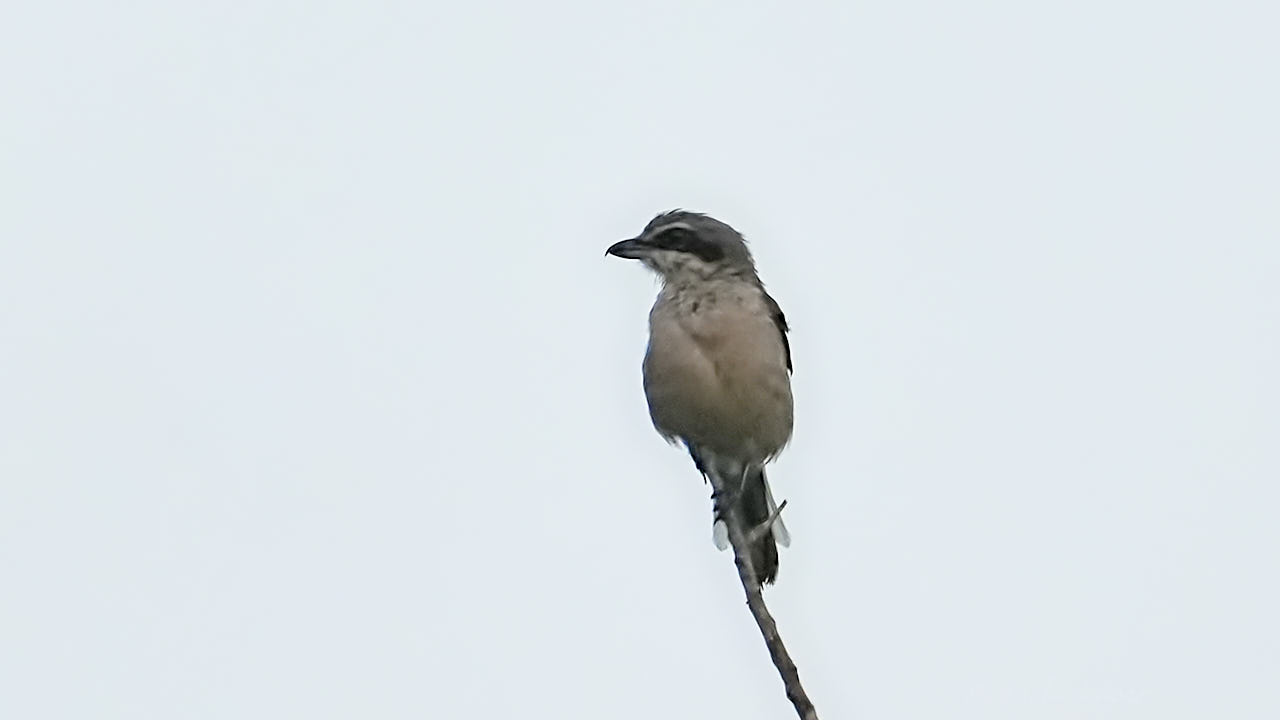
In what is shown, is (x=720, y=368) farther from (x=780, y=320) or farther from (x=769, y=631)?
(x=769, y=631)

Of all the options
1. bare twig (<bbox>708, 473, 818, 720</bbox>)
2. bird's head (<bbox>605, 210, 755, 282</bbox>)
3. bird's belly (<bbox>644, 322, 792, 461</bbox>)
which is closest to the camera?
bare twig (<bbox>708, 473, 818, 720</bbox>)

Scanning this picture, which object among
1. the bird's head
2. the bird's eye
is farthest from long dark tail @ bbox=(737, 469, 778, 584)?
the bird's eye

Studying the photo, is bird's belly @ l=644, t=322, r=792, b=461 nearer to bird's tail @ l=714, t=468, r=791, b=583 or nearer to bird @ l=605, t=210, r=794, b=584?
bird @ l=605, t=210, r=794, b=584

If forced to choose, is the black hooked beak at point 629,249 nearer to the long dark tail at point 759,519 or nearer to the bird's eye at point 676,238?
the bird's eye at point 676,238

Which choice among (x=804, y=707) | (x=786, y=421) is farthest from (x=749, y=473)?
(x=804, y=707)

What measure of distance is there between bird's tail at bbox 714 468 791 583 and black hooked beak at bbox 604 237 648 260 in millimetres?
1562

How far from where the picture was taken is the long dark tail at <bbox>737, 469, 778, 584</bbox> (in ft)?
30.2

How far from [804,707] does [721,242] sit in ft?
15.6

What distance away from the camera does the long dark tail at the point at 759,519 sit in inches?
363

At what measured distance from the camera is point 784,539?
9.23 m

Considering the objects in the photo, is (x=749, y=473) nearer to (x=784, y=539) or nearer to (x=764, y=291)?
(x=784, y=539)

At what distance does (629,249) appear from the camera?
33.1ft

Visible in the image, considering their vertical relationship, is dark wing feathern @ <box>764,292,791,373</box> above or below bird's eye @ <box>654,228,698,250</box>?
below

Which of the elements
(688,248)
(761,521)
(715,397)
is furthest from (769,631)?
(688,248)
